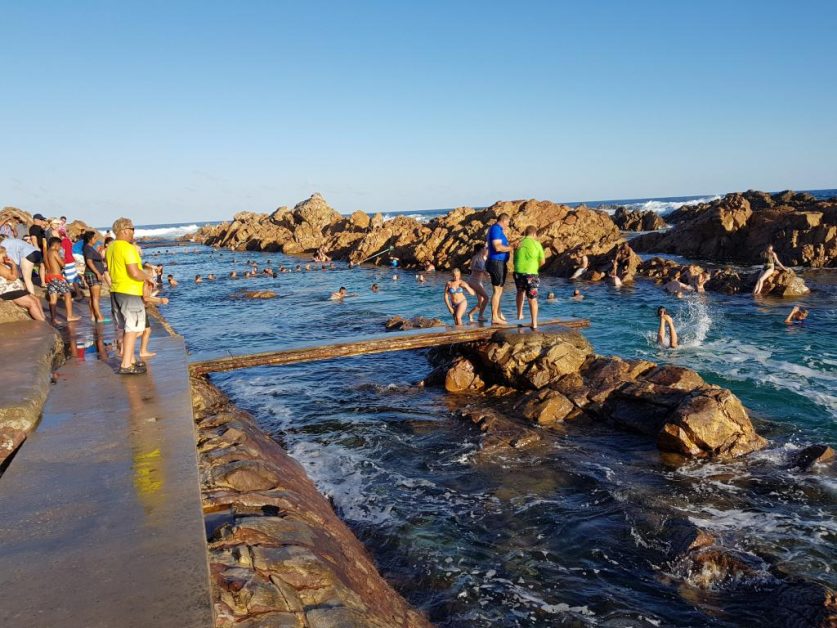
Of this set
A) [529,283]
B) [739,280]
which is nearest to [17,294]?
[529,283]

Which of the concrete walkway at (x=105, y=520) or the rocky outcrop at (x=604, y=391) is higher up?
the concrete walkway at (x=105, y=520)

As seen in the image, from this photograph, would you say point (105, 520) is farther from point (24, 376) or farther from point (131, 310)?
point (131, 310)

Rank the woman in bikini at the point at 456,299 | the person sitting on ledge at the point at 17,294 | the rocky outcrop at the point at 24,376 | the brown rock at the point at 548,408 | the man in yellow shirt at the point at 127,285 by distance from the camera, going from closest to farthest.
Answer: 1. the rocky outcrop at the point at 24,376
2. the man in yellow shirt at the point at 127,285
3. the brown rock at the point at 548,408
4. the person sitting on ledge at the point at 17,294
5. the woman in bikini at the point at 456,299

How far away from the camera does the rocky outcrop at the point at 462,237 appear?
115 feet

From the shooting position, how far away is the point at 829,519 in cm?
666

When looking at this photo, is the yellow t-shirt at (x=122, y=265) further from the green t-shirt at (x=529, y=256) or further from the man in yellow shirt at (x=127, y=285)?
the green t-shirt at (x=529, y=256)

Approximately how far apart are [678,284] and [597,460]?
64.8 ft

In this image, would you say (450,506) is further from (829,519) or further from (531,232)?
(531,232)

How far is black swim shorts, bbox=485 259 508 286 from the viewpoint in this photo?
11602 millimetres

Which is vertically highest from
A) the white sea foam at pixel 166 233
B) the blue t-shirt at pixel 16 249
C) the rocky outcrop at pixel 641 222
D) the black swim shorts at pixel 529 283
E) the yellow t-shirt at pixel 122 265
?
the white sea foam at pixel 166 233

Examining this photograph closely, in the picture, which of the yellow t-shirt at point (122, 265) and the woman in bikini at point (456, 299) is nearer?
the yellow t-shirt at point (122, 265)

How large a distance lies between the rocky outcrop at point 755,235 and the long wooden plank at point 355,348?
26.2 m

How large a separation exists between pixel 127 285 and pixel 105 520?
4.32 m

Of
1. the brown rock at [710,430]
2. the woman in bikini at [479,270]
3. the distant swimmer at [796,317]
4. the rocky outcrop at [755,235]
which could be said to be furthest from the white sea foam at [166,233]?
the brown rock at [710,430]
